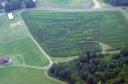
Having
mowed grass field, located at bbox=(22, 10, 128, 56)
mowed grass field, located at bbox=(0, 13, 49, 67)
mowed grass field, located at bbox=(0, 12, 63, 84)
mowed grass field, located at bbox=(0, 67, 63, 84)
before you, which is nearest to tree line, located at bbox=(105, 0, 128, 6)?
mowed grass field, located at bbox=(22, 10, 128, 56)

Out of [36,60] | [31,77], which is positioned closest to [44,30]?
[36,60]

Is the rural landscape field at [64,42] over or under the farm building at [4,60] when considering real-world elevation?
over

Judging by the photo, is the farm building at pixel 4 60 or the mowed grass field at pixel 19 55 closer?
the mowed grass field at pixel 19 55

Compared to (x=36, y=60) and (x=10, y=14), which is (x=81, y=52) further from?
(x=10, y=14)

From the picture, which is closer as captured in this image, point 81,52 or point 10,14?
point 81,52

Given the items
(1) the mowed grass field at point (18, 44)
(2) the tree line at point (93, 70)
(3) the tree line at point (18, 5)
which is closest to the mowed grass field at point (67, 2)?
(3) the tree line at point (18, 5)

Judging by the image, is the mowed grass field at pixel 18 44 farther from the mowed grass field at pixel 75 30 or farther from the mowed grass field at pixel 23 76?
the mowed grass field at pixel 23 76

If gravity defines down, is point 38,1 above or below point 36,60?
above
